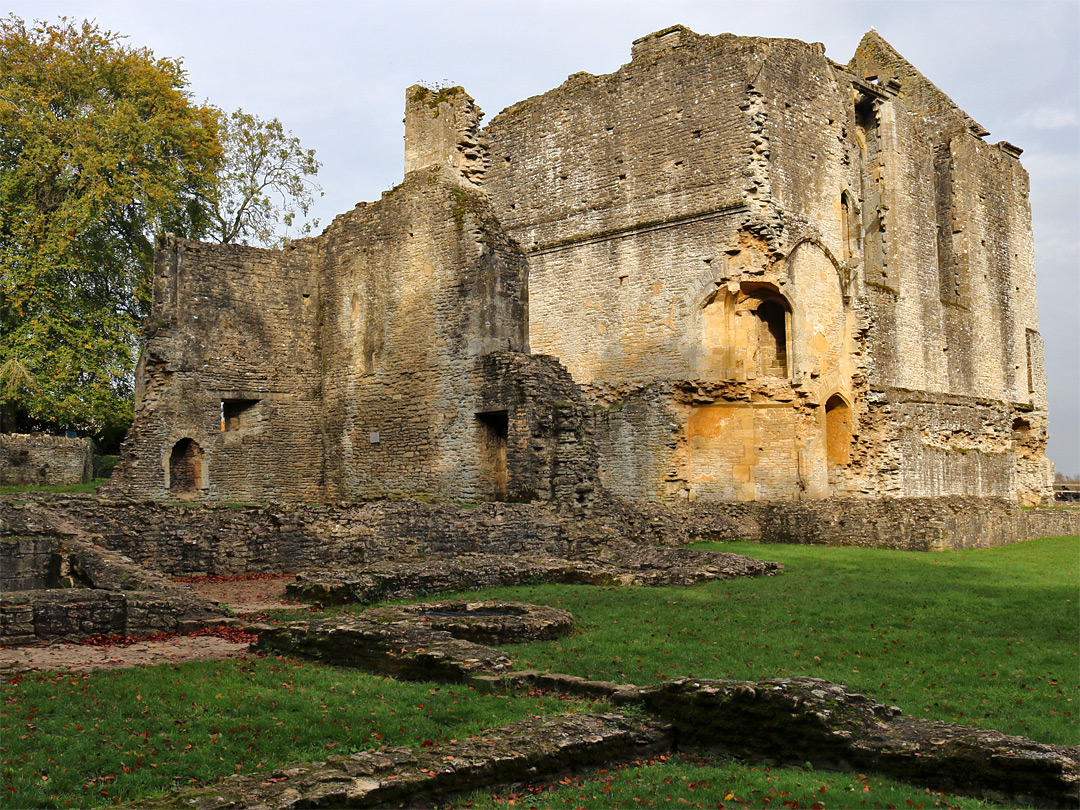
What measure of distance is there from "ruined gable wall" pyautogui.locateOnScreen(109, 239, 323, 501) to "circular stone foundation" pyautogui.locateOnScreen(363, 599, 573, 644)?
14.1m

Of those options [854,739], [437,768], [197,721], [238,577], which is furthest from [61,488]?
[854,739]

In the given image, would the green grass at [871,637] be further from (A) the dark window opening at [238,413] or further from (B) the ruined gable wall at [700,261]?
(A) the dark window opening at [238,413]

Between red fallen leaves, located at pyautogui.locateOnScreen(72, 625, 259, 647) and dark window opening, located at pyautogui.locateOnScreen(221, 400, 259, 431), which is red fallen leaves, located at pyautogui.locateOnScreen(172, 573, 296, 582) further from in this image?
dark window opening, located at pyautogui.locateOnScreen(221, 400, 259, 431)

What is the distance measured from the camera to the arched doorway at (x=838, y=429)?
29.0m

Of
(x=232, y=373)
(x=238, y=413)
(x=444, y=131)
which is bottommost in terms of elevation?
(x=238, y=413)

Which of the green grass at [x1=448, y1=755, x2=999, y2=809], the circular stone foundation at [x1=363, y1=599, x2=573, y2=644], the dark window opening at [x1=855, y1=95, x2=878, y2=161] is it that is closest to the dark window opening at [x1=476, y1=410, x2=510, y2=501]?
the circular stone foundation at [x1=363, y1=599, x2=573, y2=644]

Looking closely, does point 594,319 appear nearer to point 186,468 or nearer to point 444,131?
point 444,131

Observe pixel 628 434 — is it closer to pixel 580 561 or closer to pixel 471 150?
pixel 471 150

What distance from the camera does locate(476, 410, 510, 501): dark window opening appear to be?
21.8 meters

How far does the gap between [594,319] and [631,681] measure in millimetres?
21411

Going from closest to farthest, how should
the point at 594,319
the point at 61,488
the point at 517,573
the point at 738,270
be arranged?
the point at 517,573 < the point at 61,488 < the point at 738,270 < the point at 594,319

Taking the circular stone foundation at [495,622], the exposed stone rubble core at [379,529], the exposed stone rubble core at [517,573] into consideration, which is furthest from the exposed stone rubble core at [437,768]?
the exposed stone rubble core at [379,529]

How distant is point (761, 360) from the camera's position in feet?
91.2

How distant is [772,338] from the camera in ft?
92.8
